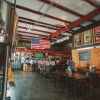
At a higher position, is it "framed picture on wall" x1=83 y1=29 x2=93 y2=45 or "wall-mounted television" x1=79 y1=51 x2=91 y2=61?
"framed picture on wall" x1=83 y1=29 x2=93 y2=45

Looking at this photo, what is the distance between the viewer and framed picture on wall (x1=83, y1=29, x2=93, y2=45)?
28.1 feet

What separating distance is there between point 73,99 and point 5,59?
428 centimetres

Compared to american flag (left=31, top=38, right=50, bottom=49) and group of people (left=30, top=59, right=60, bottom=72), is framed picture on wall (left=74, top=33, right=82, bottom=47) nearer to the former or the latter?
american flag (left=31, top=38, right=50, bottom=49)

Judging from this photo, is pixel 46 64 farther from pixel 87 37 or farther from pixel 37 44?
pixel 87 37

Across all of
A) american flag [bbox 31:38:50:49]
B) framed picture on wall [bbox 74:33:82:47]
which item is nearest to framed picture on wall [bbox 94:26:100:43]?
framed picture on wall [bbox 74:33:82:47]

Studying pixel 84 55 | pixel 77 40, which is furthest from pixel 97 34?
pixel 77 40

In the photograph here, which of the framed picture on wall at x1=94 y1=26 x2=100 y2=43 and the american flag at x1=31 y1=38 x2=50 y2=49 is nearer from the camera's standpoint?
the framed picture on wall at x1=94 y1=26 x2=100 y2=43

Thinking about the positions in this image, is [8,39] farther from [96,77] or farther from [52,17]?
[96,77]

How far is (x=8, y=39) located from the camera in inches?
68.6

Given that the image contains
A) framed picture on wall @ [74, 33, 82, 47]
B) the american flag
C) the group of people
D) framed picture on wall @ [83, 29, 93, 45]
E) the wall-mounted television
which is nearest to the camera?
framed picture on wall @ [83, 29, 93, 45]

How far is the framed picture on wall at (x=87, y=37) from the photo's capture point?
28.1 feet

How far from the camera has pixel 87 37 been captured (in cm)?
895

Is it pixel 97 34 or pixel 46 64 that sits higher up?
pixel 97 34

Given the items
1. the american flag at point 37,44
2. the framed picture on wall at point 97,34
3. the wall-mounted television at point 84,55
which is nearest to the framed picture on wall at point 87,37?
the framed picture on wall at point 97,34
